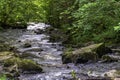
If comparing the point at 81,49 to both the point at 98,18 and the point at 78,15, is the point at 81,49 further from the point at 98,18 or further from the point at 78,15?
the point at 98,18

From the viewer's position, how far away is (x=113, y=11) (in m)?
19.5

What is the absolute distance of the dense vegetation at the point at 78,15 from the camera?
62.2ft

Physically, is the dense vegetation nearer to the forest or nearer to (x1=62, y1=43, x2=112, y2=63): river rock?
the forest

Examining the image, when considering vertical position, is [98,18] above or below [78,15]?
below

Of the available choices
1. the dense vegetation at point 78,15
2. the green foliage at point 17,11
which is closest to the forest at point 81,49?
the dense vegetation at point 78,15

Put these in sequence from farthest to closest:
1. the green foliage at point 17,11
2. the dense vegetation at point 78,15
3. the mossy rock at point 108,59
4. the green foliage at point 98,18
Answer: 1. the green foliage at point 17,11
2. the dense vegetation at point 78,15
3. the green foliage at point 98,18
4. the mossy rock at point 108,59

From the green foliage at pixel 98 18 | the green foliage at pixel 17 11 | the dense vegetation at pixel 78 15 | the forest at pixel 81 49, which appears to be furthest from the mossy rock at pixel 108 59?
the green foliage at pixel 17 11

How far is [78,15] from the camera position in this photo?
19.8 m

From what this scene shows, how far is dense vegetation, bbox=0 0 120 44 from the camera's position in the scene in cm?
1895

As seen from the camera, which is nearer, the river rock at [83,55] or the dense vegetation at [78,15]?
the river rock at [83,55]

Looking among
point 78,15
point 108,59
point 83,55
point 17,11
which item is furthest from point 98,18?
point 17,11

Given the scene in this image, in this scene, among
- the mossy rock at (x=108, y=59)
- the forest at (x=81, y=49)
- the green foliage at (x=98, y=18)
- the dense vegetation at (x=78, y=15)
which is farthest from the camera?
the dense vegetation at (x=78, y=15)

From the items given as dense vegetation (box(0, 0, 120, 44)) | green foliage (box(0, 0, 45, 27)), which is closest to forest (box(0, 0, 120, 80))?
dense vegetation (box(0, 0, 120, 44))

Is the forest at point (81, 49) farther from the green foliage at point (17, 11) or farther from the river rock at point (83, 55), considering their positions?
the green foliage at point (17, 11)
